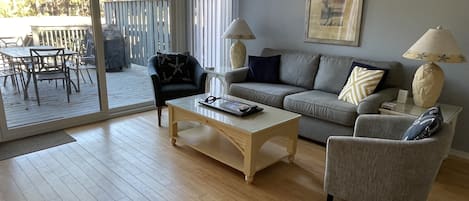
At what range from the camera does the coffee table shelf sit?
9.16 ft

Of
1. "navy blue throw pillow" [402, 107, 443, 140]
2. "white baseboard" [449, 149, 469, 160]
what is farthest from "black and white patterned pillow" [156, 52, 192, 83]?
"white baseboard" [449, 149, 469, 160]

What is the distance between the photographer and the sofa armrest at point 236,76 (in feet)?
13.4

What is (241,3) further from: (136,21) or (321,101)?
(321,101)

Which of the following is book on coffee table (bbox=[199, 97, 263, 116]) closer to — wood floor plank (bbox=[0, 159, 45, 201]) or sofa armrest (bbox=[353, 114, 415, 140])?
sofa armrest (bbox=[353, 114, 415, 140])

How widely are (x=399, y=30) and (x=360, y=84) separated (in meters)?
0.75

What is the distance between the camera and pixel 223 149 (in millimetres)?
3008

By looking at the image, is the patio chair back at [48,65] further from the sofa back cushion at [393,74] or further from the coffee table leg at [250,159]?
the sofa back cushion at [393,74]

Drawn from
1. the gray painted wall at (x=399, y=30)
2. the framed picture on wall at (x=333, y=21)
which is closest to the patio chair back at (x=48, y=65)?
the gray painted wall at (x=399, y=30)

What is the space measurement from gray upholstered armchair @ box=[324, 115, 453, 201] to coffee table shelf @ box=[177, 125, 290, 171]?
74 centimetres

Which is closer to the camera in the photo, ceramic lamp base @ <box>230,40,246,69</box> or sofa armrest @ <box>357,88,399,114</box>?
sofa armrest @ <box>357,88,399,114</box>

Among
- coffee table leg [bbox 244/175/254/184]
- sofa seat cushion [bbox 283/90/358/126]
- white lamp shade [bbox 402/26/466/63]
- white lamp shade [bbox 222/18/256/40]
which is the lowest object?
coffee table leg [bbox 244/175/254/184]

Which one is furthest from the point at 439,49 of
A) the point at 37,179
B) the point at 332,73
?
the point at 37,179

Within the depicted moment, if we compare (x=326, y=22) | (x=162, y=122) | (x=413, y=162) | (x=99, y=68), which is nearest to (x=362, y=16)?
(x=326, y=22)

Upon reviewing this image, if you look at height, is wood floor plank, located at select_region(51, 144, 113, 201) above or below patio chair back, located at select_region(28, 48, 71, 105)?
below
